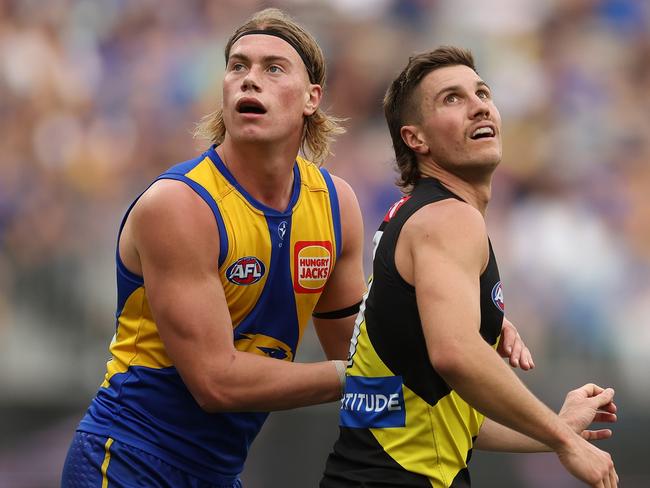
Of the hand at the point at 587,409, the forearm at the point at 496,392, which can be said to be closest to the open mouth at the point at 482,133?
the forearm at the point at 496,392

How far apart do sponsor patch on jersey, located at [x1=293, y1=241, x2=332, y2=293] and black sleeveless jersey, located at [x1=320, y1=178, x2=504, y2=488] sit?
0.68 metres

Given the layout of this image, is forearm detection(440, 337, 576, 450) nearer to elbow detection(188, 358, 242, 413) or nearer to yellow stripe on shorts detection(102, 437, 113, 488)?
elbow detection(188, 358, 242, 413)

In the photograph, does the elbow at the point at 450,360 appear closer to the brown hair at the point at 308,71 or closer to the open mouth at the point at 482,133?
the open mouth at the point at 482,133

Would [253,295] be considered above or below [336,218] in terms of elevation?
below

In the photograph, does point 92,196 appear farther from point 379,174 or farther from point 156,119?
point 379,174

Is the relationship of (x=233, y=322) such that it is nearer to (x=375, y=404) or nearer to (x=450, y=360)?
(x=375, y=404)

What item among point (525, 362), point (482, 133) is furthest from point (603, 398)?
point (482, 133)

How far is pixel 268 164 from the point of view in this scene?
4.66 meters

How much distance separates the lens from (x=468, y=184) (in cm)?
416

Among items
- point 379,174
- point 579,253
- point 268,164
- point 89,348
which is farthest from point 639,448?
point 268,164

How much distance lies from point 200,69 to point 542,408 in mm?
7210

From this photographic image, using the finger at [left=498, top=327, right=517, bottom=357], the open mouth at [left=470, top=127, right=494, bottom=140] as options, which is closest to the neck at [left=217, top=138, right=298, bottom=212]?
the open mouth at [left=470, top=127, right=494, bottom=140]

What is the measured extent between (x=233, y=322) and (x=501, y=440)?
3.76ft

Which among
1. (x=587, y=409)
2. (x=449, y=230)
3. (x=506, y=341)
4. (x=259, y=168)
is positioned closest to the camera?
(x=449, y=230)
